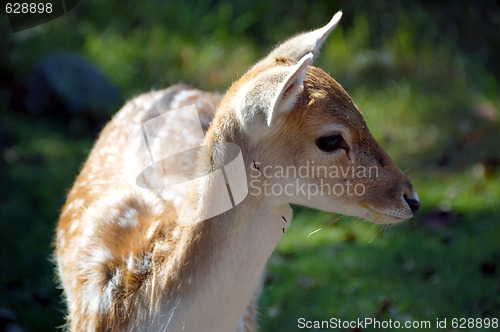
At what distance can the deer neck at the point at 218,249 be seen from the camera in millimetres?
3305

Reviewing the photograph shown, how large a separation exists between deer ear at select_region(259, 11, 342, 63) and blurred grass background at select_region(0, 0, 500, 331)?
1053 millimetres

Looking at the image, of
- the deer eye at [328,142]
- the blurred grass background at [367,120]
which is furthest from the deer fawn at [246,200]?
the blurred grass background at [367,120]

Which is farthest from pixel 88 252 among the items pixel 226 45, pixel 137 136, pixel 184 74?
pixel 226 45

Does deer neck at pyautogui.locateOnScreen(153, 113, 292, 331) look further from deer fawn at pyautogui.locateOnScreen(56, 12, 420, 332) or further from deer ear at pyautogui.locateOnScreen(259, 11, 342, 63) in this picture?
deer ear at pyautogui.locateOnScreen(259, 11, 342, 63)

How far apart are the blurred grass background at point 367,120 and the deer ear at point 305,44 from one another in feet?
3.45

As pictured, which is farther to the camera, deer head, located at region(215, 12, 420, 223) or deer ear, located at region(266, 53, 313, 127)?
deer head, located at region(215, 12, 420, 223)

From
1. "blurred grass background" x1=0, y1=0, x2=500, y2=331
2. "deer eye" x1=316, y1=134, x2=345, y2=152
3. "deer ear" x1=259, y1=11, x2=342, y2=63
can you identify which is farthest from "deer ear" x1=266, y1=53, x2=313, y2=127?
"blurred grass background" x1=0, y1=0, x2=500, y2=331

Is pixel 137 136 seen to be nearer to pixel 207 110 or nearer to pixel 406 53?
pixel 207 110

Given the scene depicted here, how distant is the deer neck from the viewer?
3.30m

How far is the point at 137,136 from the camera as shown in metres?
4.67

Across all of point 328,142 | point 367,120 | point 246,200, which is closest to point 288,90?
point 328,142

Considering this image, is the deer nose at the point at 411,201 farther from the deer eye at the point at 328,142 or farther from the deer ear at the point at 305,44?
the deer ear at the point at 305,44

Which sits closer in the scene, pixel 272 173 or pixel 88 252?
pixel 272 173

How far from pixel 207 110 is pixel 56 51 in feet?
13.7
